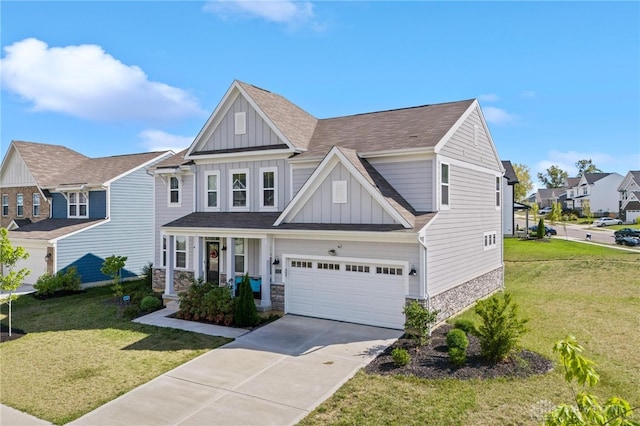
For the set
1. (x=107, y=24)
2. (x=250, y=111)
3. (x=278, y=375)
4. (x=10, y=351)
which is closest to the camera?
(x=278, y=375)

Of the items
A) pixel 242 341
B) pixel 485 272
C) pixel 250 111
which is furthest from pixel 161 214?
pixel 485 272

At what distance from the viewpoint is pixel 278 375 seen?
9.49 m

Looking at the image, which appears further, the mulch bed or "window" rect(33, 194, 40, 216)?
"window" rect(33, 194, 40, 216)

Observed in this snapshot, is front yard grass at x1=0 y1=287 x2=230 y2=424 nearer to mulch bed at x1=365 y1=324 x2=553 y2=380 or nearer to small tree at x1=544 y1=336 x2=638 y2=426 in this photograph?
mulch bed at x1=365 y1=324 x2=553 y2=380

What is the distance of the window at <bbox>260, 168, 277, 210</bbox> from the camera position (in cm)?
1698

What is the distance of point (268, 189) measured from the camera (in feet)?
56.1

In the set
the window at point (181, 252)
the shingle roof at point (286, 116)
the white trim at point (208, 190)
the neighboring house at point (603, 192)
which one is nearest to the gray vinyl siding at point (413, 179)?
the shingle roof at point (286, 116)

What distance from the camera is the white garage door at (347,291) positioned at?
12.8 meters

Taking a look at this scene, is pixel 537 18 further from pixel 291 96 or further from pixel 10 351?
pixel 10 351

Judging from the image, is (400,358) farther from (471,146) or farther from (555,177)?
(555,177)

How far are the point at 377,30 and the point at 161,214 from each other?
13.2m

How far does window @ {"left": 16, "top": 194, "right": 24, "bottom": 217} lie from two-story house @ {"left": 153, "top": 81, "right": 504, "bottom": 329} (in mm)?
12986

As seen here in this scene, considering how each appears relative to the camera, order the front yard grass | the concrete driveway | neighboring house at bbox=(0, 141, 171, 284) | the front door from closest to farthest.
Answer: the concrete driveway, the front yard grass, the front door, neighboring house at bbox=(0, 141, 171, 284)

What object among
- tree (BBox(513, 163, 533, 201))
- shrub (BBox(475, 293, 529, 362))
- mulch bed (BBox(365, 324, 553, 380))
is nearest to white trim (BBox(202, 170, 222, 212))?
mulch bed (BBox(365, 324, 553, 380))
